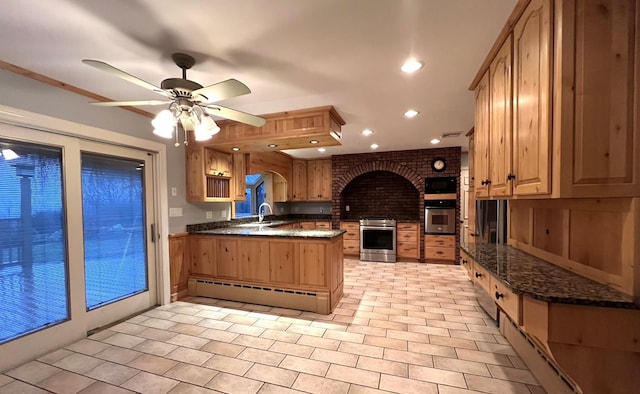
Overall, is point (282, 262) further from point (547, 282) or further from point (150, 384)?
point (547, 282)

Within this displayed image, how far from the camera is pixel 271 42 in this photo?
69.1 inches

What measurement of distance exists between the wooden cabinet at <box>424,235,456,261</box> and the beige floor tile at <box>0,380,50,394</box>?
5.66 meters

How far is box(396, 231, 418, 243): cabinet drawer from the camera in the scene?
18.6 ft

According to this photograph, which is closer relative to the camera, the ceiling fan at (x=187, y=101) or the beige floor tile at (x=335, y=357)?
the ceiling fan at (x=187, y=101)

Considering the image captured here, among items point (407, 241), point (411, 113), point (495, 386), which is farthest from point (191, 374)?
point (407, 241)

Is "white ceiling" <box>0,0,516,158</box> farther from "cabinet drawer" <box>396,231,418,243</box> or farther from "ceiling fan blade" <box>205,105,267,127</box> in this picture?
"cabinet drawer" <box>396,231,418,243</box>

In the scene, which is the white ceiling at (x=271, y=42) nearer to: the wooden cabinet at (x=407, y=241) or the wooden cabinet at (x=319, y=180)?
the wooden cabinet at (x=407, y=241)

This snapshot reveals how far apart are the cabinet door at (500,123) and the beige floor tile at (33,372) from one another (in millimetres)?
3665

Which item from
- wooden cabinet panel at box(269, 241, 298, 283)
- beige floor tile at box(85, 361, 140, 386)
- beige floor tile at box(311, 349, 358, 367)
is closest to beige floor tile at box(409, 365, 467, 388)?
beige floor tile at box(311, 349, 358, 367)

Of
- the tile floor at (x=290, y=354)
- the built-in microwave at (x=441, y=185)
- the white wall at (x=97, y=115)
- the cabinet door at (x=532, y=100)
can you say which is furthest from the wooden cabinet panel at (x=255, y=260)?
the built-in microwave at (x=441, y=185)

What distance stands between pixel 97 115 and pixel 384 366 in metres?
3.60

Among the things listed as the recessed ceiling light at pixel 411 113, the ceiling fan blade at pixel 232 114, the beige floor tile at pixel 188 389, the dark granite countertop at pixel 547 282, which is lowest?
the beige floor tile at pixel 188 389

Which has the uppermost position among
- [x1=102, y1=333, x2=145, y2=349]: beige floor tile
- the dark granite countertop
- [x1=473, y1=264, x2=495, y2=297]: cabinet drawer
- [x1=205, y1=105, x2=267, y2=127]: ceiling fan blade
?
[x1=205, y1=105, x2=267, y2=127]: ceiling fan blade

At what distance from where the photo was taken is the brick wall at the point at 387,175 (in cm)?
557
